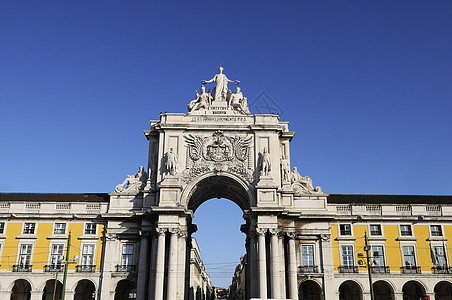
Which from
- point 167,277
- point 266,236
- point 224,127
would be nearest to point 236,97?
point 224,127

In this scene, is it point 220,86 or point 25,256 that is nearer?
point 25,256

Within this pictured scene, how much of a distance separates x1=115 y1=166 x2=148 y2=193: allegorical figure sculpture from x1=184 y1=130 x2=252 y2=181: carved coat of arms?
526 centimetres

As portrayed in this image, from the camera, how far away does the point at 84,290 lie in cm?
4722

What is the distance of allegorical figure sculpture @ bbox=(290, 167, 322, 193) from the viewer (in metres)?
46.4

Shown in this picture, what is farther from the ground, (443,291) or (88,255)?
(88,255)

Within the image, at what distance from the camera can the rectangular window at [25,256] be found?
43500mm

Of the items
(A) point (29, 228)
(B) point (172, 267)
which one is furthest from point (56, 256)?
(B) point (172, 267)

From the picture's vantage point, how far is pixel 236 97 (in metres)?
A: 49.7

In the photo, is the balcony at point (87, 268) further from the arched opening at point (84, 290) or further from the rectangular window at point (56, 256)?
the arched opening at point (84, 290)

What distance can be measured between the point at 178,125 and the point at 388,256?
85.5 ft

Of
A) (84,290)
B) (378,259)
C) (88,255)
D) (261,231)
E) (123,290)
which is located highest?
(261,231)

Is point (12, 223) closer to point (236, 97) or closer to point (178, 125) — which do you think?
point (178, 125)

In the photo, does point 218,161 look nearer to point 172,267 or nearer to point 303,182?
point 303,182

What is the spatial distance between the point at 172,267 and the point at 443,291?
2880cm
